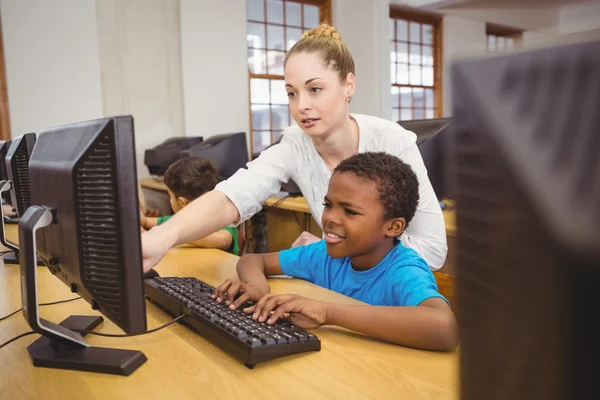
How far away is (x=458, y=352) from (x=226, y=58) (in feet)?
15.7

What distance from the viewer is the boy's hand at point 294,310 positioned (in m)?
0.86

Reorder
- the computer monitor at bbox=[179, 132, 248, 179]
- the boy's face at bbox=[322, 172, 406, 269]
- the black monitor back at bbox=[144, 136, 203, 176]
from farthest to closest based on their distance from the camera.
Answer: the black monitor back at bbox=[144, 136, 203, 176], the computer monitor at bbox=[179, 132, 248, 179], the boy's face at bbox=[322, 172, 406, 269]

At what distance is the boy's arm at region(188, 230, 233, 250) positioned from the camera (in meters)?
1.72

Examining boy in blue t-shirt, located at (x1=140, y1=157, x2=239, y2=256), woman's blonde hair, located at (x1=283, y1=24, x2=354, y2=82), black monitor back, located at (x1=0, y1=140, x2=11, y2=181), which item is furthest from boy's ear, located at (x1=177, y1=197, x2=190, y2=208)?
woman's blonde hair, located at (x1=283, y1=24, x2=354, y2=82)

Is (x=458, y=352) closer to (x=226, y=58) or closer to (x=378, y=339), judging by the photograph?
(x=378, y=339)

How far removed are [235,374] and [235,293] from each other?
267mm

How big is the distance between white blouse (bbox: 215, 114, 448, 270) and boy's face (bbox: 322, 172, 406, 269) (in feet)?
1.01

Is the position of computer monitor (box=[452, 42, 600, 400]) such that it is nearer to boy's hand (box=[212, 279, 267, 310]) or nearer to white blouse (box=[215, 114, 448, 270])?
boy's hand (box=[212, 279, 267, 310])

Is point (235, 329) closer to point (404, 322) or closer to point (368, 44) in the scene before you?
point (404, 322)

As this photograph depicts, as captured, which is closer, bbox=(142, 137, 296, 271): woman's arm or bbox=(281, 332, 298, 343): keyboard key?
bbox=(281, 332, 298, 343): keyboard key

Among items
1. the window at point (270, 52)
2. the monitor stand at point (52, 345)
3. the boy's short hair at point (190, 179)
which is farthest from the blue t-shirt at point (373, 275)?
the window at point (270, 52)

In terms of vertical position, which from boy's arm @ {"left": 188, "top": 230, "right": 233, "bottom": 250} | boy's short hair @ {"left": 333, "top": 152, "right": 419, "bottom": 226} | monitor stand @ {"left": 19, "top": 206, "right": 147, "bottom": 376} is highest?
boy's short hair @ {"left": 333, "top": 152, "right": 419, "bottom": 226}

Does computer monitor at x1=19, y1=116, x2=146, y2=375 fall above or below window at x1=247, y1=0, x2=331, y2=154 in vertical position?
below

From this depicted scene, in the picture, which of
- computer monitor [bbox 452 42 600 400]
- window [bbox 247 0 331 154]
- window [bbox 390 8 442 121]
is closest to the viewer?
computer monitor [bbox 452 42 600 400]
